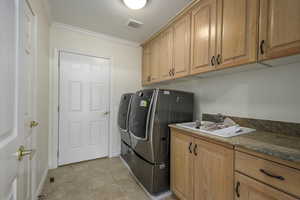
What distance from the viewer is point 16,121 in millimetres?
660

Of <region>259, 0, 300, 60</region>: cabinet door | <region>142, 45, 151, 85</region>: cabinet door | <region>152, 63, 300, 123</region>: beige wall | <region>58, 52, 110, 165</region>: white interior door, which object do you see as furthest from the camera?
<region>142, 45, 151, 85</region>: cabinet door

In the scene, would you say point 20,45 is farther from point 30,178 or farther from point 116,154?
point 116,154

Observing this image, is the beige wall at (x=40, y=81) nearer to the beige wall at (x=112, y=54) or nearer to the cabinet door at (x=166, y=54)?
the beige wall at (x=112, y=54)

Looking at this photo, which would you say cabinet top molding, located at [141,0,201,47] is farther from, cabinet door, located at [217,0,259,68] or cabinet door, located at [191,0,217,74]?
cabinet door, located at [217,0,259,68]

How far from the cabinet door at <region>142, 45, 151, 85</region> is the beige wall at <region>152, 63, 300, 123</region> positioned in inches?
45.2

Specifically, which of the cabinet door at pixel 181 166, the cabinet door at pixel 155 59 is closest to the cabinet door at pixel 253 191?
the cabinet door at pixel 181 166

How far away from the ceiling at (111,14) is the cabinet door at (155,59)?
23 centimetres

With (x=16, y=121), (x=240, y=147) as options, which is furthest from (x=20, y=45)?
(x=240, y=147)

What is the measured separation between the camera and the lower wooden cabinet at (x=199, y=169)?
1.06m

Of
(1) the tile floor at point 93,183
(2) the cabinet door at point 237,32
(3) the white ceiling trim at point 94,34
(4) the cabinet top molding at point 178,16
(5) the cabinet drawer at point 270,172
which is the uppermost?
(3) the white ceiling trim at point 94,34

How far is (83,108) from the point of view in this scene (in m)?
2.56

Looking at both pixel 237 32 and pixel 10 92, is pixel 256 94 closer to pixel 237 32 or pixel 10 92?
pixel 237 32

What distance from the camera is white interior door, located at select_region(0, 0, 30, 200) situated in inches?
21.4

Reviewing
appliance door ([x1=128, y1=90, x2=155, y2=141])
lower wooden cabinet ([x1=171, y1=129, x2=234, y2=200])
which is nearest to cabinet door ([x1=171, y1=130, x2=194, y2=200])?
lower wooden cabinet ([x1=171, y1=129, x2=234, y2=200])
